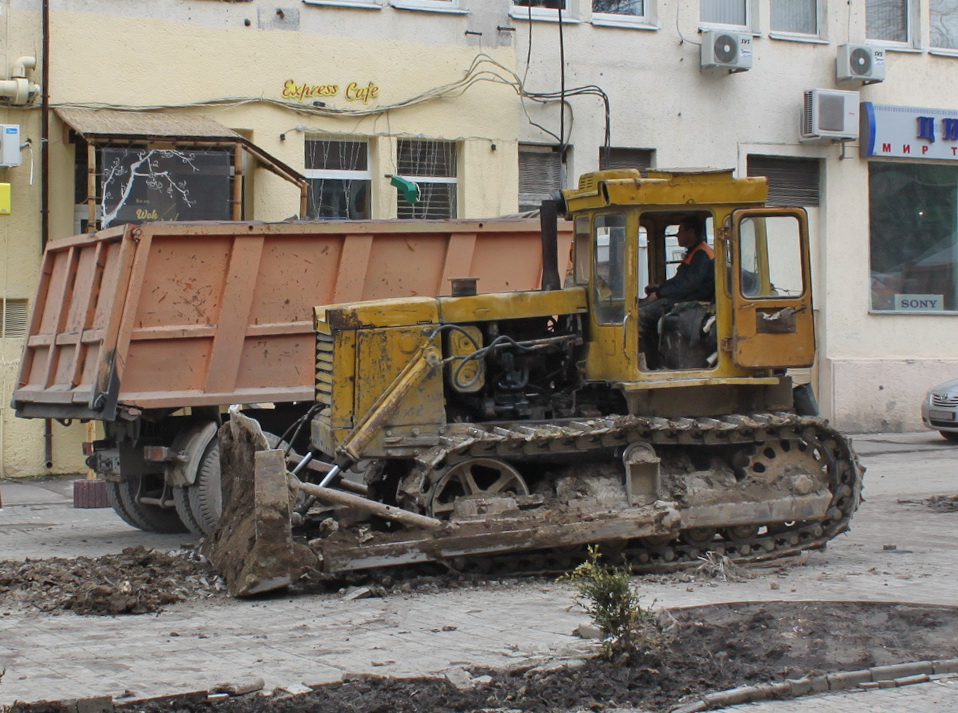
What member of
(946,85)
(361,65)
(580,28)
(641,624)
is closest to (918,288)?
(946,85)

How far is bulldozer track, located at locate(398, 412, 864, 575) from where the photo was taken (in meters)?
9.12

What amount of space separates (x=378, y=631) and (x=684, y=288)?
12.0 feet

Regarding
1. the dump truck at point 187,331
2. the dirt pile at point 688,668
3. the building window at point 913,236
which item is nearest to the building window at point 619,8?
the building window at point 913,236

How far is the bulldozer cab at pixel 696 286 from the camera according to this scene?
951cm

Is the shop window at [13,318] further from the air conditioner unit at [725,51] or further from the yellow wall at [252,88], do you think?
the air conditioner unit at [725,51]

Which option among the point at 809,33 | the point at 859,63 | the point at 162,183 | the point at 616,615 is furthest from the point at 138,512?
the point at 809,33

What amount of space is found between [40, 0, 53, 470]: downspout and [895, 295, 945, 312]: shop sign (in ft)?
43.6

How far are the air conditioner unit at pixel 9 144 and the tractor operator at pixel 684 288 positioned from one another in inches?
357

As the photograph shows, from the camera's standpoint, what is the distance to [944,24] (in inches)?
890

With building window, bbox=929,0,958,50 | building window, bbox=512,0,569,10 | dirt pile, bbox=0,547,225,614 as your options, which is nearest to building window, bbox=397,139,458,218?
building window, bbox=512,0,569,10

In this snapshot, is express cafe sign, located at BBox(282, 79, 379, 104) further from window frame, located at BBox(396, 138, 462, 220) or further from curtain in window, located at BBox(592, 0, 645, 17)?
curtain in window, located at BBox(592, 0, 645, 17)

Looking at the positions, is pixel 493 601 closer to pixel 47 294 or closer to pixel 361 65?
pixel 47 294

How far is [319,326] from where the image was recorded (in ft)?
32.7

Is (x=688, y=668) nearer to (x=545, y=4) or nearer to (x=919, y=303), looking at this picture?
(x=545, y=4)
